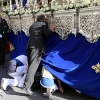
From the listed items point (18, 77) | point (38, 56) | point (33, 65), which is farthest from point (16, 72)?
point (38, 56)

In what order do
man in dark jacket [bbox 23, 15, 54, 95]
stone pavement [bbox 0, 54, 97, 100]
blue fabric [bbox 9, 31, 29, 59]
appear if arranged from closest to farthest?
1. stone pavement [bbox 0, 54, 97, 100]
2. man in dark jacket [bbox 23, 15, 54, 95]
3. blue fabric [bbox 9, 31, 29, 59]

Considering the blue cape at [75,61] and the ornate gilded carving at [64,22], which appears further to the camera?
the ornate gilded carving at [64,22]

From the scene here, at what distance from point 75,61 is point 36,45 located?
88 centimetres

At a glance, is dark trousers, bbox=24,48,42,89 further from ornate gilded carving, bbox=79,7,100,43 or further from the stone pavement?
ornate gilded carving, bbox=79,7,100,43

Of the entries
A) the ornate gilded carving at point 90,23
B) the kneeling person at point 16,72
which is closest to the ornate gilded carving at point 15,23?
the kneeling person at point 16,72

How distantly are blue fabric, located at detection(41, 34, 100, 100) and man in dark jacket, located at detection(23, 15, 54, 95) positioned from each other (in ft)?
0.51

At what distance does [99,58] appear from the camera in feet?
10.5

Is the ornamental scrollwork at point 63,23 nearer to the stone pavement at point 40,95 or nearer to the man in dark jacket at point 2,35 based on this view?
the stone pavement at point 40,95

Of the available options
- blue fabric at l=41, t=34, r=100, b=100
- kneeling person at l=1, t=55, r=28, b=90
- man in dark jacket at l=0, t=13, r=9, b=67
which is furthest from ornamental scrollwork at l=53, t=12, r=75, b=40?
man in dark jacket at l=0, t=13, r=9, b=67

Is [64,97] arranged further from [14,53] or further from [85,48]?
[14,53]

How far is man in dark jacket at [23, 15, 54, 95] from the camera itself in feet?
12.5

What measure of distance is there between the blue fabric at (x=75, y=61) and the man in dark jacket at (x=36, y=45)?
16cm

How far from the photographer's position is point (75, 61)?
138 inches

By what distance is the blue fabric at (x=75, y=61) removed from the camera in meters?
3.25
